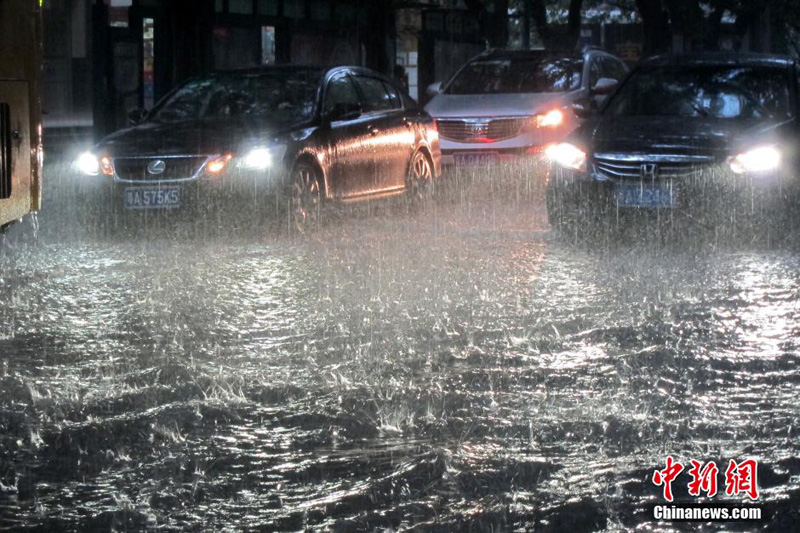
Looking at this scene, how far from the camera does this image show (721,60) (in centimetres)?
1366

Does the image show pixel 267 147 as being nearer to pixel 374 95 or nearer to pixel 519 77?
pixel 374 95

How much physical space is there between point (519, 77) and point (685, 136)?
333 inches

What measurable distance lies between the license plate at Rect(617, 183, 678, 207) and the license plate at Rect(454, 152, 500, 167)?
21.5 ft

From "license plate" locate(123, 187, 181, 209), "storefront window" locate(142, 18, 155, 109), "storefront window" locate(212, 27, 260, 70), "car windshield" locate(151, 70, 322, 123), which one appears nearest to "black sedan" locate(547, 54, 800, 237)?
"car windshield" locate(151, 70, 322, 123)

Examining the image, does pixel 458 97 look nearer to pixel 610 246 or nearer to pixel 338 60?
pixel 610 246

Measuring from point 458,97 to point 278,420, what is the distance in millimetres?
13961

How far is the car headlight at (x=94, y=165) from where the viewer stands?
43.0 ft

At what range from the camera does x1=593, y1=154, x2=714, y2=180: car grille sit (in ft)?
38.9

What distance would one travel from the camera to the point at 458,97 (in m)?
19.7

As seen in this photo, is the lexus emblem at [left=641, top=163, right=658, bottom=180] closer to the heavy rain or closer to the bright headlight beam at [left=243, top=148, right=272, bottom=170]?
the heavy rain

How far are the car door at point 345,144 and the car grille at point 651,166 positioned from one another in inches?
112

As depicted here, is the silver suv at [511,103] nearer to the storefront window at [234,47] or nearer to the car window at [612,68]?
the car window at [612,68]

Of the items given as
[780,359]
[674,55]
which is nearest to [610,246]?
[674,55]

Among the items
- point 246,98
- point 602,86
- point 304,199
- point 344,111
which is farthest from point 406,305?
point 602,86
